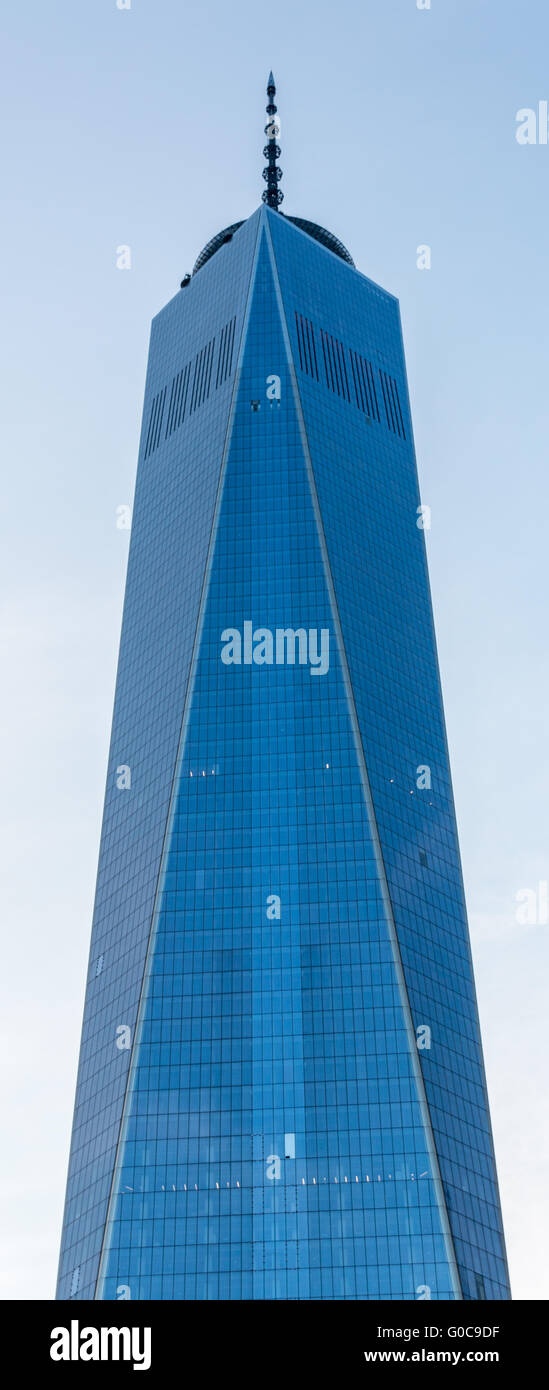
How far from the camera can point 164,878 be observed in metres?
118

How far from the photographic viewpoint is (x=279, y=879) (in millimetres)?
117250

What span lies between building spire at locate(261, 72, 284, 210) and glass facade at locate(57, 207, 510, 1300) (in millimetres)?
25198

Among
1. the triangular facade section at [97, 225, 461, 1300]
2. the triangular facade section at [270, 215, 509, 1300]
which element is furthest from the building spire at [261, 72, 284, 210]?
the triangular facade section at [97, 225, 461, 1300]

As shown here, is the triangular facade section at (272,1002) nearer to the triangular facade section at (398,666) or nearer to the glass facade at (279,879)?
the glass facade at (279,879)

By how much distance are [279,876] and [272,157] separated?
101 meters

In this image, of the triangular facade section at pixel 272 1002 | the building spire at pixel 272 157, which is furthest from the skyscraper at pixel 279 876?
the building spire at pixel 272 157

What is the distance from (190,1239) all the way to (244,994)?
58.8ft

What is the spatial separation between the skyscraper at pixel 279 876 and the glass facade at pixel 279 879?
218mm

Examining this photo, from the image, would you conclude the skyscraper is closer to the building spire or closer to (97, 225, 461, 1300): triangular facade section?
(97, 225, 461, 1300): triangular facade section

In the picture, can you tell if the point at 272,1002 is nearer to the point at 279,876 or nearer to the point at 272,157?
the point at 279,876

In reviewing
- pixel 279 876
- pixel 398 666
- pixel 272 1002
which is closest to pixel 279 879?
pixel 279 876

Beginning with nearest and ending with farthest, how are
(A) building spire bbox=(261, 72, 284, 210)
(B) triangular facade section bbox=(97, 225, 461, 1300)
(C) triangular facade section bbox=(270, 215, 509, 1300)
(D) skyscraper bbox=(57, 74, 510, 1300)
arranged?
(B) triangular facade section bbox=(97, 225, 461, 1300), (D) skyscraper bbox=(57, 74, 510, 1300), (C) triangular facade section bbox=(270, 215, 509, 1300), (A) building spire bbox=(261, 72, 284, 210)

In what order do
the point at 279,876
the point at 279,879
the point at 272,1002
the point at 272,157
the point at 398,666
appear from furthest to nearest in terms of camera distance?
the point at 272,157, the point at 398,666, the point at 279,876, the point at 279,879, the point at 272,1002

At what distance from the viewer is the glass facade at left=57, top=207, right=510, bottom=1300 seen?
104250mm
